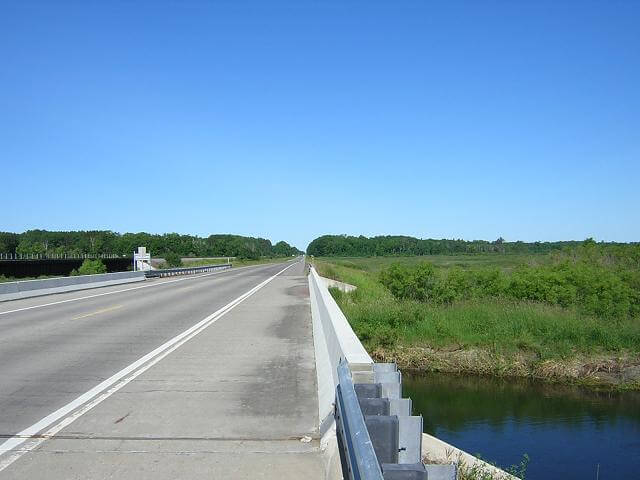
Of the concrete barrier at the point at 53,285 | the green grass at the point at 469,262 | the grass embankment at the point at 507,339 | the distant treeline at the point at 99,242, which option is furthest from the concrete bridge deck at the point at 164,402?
the distant treeline at the point at 99,242

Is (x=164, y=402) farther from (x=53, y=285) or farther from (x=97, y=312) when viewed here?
(x=53, y=285)

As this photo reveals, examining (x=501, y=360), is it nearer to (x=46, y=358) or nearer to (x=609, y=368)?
(x=609, y=368)

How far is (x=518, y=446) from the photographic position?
44.0 feet

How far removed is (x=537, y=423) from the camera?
50.9ft

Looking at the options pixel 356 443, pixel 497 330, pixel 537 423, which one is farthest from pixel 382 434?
pixel 497 330

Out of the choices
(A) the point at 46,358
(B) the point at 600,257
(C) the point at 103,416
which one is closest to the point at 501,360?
(A) the point at 46,358

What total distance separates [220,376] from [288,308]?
12.6 meters

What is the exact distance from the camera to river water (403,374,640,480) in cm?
1242

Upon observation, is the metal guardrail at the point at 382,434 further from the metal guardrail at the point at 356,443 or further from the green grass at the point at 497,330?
the green grass at the point at 497,330

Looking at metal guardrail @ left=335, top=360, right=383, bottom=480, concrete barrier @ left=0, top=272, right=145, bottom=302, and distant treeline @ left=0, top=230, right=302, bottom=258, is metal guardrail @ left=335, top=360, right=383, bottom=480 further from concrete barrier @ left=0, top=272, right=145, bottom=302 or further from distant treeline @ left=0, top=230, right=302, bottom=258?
distant treeline @ left=0, top=230, right=302, bottom=258

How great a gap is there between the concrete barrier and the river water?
16796mm

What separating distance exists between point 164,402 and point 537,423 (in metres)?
11.5

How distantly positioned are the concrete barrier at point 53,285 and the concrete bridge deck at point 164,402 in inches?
396

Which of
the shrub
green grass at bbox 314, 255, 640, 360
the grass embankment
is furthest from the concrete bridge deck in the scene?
the shrub
